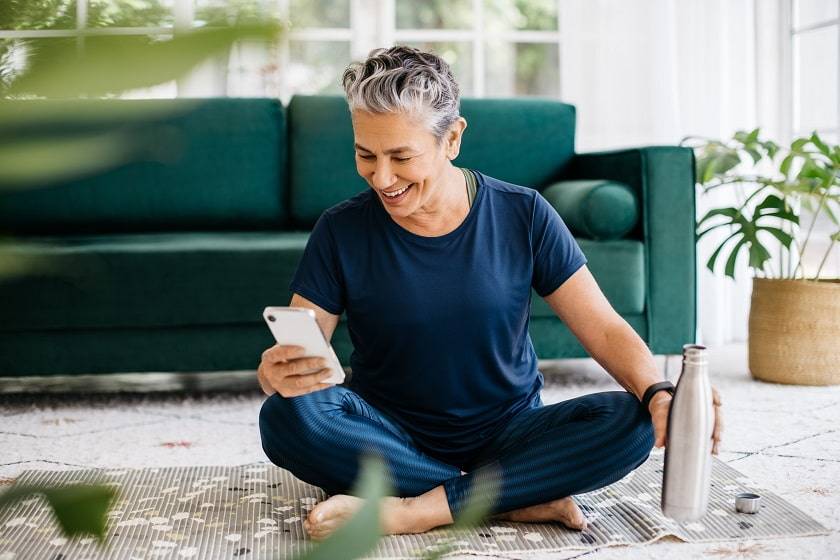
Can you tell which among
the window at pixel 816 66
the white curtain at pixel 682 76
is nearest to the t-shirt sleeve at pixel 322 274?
the white curtain at pixel 682 76

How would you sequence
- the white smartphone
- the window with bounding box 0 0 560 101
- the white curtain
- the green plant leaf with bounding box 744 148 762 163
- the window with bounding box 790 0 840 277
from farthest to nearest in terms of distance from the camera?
the window with bounding box 0 0 560 101
the white curtain
the window with bounding box 790 0 840 277
the green plant leaf with bounding box 744 148 762 163
the white smartphone

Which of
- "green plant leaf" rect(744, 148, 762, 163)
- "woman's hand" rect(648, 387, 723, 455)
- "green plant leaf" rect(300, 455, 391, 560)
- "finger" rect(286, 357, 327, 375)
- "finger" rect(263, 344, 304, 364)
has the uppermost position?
"green plant leaf" rect(744, 148, 762, 163)

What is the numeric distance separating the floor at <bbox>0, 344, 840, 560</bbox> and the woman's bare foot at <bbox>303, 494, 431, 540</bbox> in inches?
9.2

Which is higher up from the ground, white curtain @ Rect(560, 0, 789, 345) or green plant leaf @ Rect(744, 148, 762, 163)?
white curtain @ Rect(560, 0, 789, 345)

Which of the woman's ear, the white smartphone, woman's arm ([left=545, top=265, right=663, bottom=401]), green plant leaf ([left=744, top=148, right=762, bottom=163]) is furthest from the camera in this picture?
green plant leaf ([left=744, top=148, right=762, bottom=163])

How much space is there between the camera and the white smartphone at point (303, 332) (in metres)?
1.41

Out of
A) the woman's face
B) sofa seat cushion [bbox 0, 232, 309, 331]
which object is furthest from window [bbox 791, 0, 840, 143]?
the woman's face

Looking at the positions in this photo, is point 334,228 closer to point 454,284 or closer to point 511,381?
point 454,284

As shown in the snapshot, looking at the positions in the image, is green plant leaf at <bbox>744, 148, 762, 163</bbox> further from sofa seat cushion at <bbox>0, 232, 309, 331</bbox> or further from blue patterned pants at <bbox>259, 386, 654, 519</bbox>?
blue patterned pants at <bbox>259, 386, 654, 519</bbox>

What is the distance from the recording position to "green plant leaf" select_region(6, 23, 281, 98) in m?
0.19

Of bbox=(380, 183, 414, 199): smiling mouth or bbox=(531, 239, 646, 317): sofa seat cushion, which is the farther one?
bbox=(531, 239, 646, 317): sofa seat cushion

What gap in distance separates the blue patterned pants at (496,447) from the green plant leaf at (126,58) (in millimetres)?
1521

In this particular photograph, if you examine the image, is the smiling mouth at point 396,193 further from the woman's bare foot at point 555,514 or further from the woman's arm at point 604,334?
the woman's bare foot at point 555,514

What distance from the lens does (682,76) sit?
402 cm
